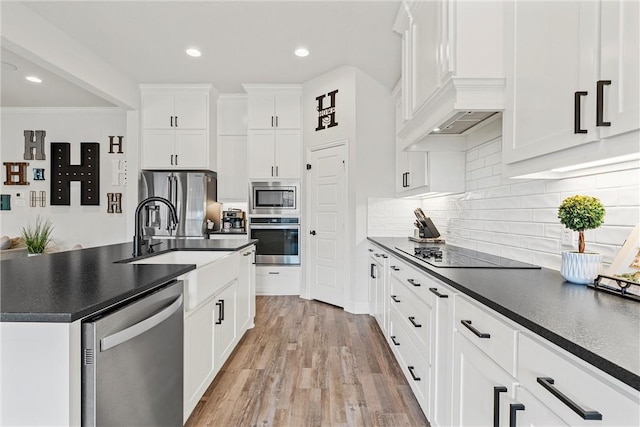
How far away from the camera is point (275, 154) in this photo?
473 cm

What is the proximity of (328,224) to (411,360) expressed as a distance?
2395 mm

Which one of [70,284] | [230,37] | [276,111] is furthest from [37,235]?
[70,284]

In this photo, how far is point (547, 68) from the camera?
1.21 metres

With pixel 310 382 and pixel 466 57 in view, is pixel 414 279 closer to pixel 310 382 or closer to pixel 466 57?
pixel 310 382

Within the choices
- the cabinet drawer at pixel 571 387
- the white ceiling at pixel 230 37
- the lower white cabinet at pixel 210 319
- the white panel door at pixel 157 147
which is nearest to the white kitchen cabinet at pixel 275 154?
the white ceiling at pixel 230 37

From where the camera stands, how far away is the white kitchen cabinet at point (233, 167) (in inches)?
201

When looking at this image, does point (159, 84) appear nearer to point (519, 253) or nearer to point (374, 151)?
point (374, 151)

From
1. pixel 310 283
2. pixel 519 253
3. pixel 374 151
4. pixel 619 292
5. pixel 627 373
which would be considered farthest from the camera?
pixel 310 283

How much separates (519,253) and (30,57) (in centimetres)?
420

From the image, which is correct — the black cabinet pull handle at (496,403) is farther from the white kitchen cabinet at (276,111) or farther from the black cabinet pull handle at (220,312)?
the white kitchen cabinet at (276,111)

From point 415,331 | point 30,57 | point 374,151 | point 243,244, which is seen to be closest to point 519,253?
point 415,331

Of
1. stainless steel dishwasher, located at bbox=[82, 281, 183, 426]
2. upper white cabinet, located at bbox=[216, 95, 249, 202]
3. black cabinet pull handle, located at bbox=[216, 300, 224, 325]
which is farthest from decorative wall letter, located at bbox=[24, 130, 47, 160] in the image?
stainless steel dishwasher, located at bbox=[82, 281, 183, 426]

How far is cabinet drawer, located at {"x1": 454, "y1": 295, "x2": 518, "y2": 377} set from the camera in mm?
987

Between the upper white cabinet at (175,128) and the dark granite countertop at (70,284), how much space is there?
3001 mm
